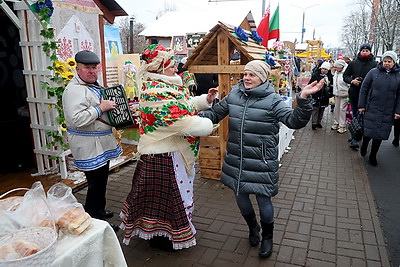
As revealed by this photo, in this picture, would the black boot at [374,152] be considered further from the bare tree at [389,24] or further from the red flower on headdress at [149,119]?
the bare tree at [389,24]

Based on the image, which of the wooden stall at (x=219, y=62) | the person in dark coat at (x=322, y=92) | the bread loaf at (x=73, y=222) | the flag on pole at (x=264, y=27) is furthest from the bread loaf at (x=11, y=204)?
the person in dark coat at (x=322, y=92)

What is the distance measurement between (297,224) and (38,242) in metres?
2.95

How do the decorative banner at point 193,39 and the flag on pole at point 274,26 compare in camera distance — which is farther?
the decorative banner at point 193,39

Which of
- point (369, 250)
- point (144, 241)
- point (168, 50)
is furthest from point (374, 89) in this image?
point (144, 241)

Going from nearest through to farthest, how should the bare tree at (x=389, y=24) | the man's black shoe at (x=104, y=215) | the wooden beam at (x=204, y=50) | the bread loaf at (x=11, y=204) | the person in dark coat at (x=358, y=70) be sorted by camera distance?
the bread loaf at (x=11, y=204)
the man's black shoe at (x=104, y=215)
the wooden beam at (x=204, y=50)
the person in dark coat at (x=358, y=70)
the bare tree at (x=389, y=24)

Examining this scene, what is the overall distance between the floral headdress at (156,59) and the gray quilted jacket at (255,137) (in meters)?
0.68

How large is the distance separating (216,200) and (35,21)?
11.1 ft

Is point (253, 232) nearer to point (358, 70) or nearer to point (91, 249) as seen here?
point (91, 249)

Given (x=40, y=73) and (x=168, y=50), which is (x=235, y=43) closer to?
(x=168, y=50)

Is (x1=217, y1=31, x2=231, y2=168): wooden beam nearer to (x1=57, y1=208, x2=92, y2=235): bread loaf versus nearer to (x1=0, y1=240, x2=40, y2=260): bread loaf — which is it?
(x1=57, y1=208, x2=92, y2=235): bread loaf

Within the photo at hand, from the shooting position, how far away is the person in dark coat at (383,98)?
17.4 ft

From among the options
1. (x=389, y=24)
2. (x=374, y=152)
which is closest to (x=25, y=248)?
(x=374, y=152)

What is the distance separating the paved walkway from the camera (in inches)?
118

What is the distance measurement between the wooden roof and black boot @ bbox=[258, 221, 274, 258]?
7.21 ft
